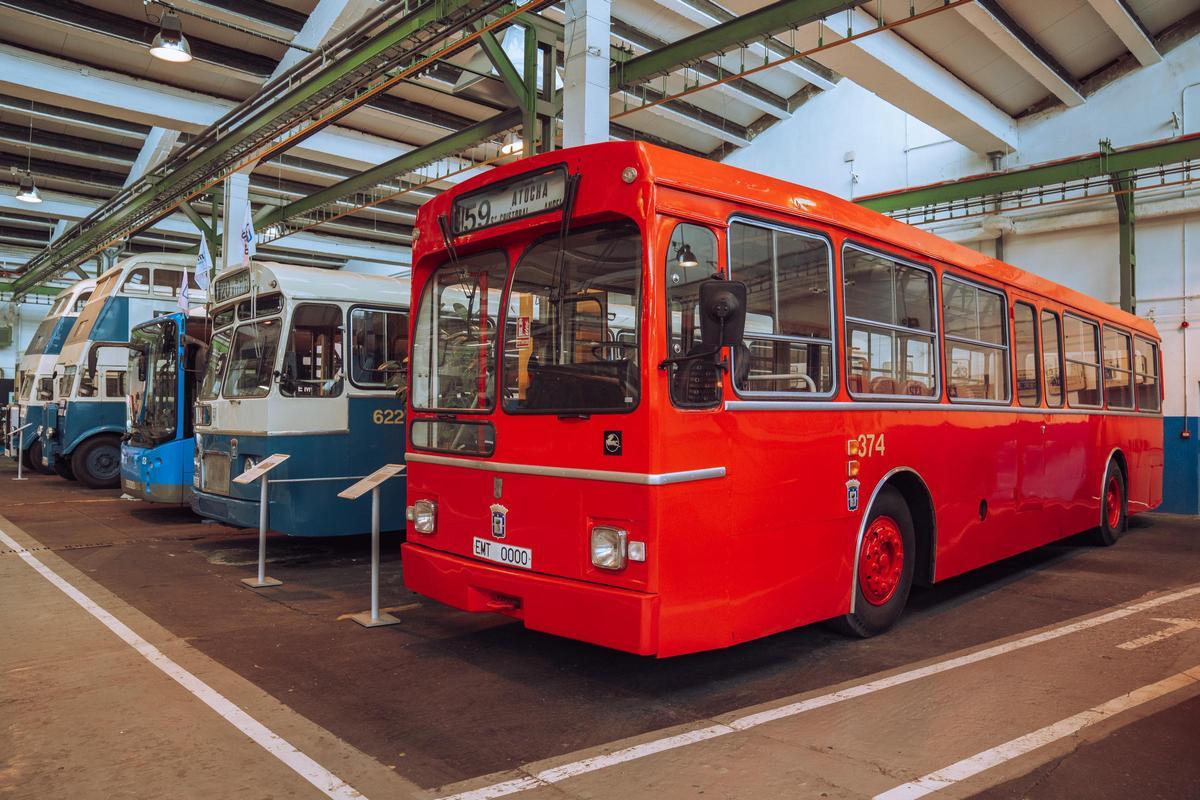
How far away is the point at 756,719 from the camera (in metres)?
4.34

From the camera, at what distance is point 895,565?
5973mm

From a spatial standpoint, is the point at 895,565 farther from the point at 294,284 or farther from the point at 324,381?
the point at 294,284

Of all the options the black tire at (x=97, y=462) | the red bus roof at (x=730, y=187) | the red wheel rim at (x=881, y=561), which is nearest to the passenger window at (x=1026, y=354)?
the red bus roof at (x=730, y=187)

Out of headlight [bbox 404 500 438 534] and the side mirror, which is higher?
the side mirror

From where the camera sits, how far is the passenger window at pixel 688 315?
4.38 metres

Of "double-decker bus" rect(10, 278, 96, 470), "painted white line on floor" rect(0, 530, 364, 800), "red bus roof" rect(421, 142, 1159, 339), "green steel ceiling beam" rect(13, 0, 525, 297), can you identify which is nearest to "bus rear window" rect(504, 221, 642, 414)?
Answer: "red bus roof" rect(421, 142, 1159, 339)

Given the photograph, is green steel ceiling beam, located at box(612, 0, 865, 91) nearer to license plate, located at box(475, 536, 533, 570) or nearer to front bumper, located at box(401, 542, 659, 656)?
license plate, located at box(475, 536, 533, 570)

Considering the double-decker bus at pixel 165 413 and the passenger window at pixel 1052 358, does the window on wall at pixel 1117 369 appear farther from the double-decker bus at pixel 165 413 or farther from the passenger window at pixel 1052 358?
the double-decker bus at pixel 165 413

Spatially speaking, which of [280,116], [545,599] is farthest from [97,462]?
[545,599]

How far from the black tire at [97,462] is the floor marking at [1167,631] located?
52.9 ft

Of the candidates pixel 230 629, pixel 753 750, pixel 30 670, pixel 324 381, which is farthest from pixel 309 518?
pixel 753 750

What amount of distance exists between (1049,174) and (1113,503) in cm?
612

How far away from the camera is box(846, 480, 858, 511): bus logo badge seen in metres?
5.37

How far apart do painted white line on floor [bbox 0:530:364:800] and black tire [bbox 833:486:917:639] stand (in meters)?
3.39
